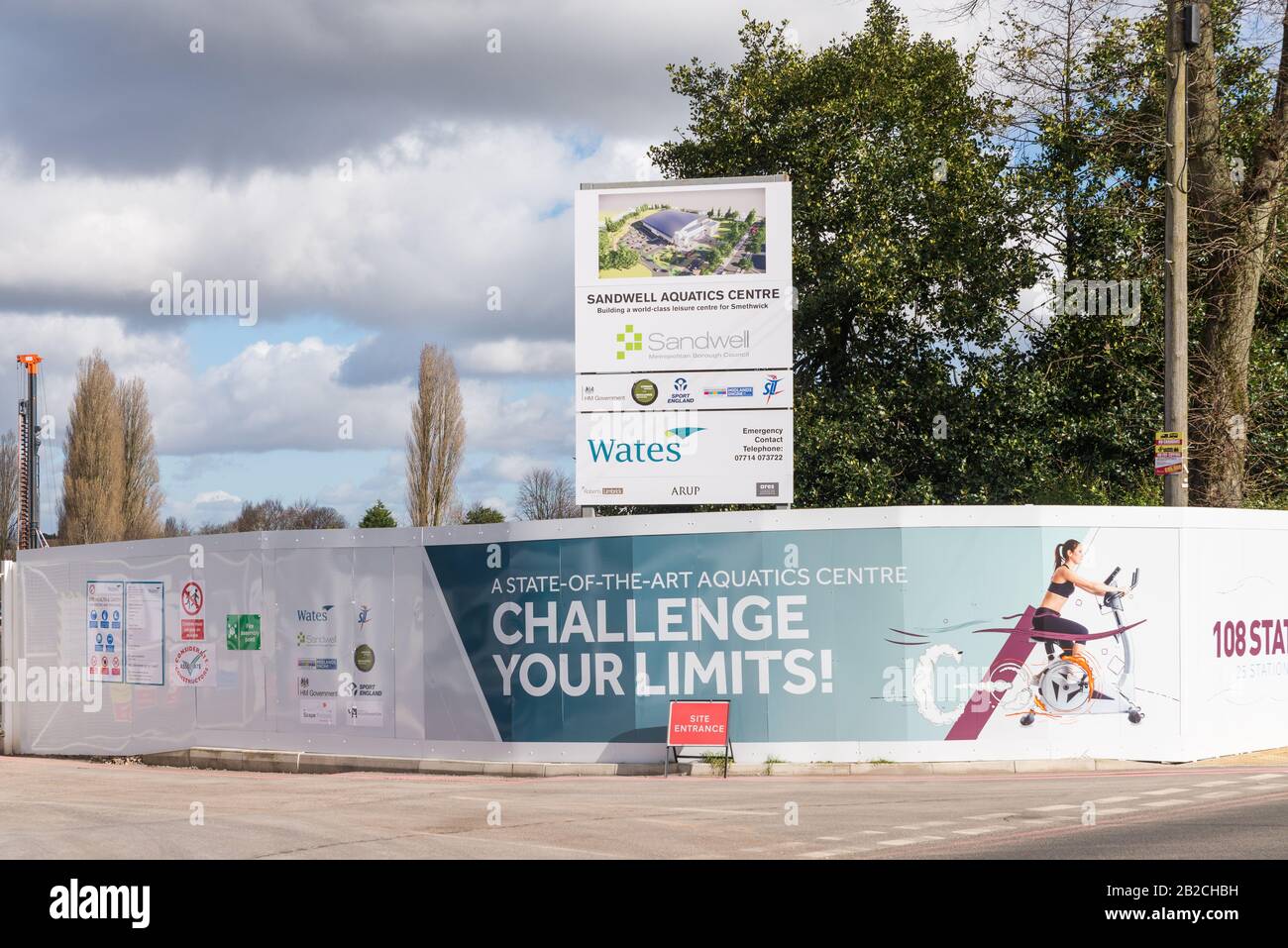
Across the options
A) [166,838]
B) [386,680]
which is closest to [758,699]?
[386,680]

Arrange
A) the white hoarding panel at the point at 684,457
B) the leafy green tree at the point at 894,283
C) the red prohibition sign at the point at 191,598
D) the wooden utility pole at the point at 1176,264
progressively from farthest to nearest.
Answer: the leafy green tree at the point at 894,283, the red prohibition sign at the point at 191,598, the white hoarding panel at the point at 684,457, the wooden utility pole at the point at 1176,264

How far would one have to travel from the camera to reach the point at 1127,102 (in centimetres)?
2534

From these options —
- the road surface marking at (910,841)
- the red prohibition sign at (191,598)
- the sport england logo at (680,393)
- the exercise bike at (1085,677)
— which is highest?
the sport england logo at (680,393)

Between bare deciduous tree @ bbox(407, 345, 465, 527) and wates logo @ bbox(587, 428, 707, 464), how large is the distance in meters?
36.4

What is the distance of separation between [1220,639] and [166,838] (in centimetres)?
1316

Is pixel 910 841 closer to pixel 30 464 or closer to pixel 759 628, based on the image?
pixel 759 628

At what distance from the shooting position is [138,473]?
6919 centimetres

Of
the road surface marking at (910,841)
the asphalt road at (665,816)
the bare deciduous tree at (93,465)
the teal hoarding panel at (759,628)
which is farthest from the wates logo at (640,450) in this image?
the bare deciduous tree at (93,465)

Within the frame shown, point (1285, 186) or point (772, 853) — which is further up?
point (1285, 186)

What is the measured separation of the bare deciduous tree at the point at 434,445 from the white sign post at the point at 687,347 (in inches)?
1438

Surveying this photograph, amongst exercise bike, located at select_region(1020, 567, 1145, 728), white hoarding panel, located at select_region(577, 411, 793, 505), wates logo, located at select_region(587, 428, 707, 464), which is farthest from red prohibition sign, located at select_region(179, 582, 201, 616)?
exercise bike, located at select_region(1020, 567, 1145, 728)

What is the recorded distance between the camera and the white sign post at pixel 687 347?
1778 cm

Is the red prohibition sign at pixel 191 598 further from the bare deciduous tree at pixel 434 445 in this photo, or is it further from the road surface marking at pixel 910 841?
the bare deciduous tree at pixel 434 445

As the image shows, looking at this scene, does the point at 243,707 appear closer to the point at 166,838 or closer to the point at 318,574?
the point at 318,574
